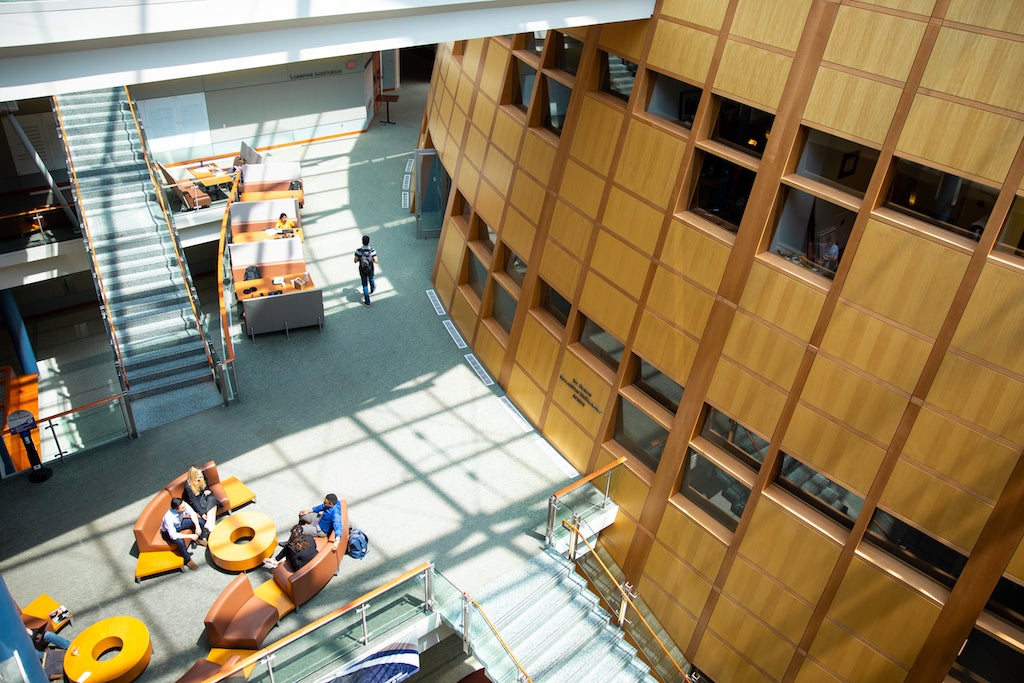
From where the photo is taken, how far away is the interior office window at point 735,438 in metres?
11.4

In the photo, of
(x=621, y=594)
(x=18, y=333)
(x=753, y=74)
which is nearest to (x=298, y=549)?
(x=621, y=594)

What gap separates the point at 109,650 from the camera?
11.1m

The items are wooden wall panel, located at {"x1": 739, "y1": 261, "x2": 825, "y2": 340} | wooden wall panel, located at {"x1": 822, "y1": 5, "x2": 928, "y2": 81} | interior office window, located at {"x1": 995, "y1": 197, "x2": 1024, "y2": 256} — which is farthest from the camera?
wooden wall panel, located at {"x1": 739, "y1": 261, "x2": 825, "y2": 340}

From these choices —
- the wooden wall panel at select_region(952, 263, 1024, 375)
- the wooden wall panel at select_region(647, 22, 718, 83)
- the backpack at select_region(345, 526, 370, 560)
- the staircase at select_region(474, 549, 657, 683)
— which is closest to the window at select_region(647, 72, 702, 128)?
the wooden wall panel at select_region(647, 22, 718, 83)

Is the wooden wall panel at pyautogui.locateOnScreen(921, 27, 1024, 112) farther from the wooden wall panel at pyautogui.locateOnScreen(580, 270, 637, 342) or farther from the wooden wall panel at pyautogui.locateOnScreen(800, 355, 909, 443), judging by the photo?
the wooden wall panel at pyautogui.locateOnScreen(580, 270, 637, 342)

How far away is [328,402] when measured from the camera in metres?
16.0

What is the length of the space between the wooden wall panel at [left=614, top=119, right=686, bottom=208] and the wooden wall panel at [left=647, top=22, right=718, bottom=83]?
861mm

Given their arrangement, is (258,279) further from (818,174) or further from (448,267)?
(818,174)

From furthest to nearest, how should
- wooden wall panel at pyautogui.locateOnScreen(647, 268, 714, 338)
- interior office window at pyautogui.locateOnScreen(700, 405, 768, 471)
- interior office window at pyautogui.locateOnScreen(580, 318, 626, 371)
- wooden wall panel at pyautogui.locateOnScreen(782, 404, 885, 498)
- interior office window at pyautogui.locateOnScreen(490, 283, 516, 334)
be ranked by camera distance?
interior office window at pyautogui.locateOnScreen(490, 283, 516, 334)
interior office window at pyautogui.locateOnScreen(580, 318, 626, 371)
wooden wall panel at pyautogui.locateOnScreen(647, 268, 714, 338)
interior office window at pyautogui.locateOnScreen(700, 405, 768, 471)
wooden wall panel at pyautogui.locateOnScreen(782, 404, 885, 498)

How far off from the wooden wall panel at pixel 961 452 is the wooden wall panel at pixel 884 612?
5.27 feet

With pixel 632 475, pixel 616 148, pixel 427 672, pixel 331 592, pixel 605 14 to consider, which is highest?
pixel 605 14

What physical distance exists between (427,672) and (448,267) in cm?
931

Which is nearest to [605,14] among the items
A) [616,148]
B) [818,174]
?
[616,148]

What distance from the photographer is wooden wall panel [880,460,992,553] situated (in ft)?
29.9
